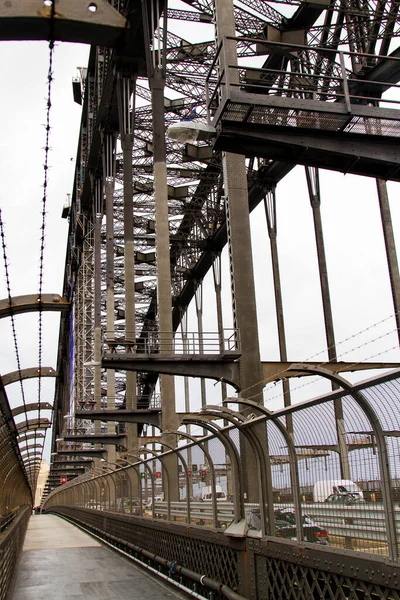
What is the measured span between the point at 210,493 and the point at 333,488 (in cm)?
529

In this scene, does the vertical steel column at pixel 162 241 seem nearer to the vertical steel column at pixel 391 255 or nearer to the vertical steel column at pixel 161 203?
the vertical steel column at pixel 161 203

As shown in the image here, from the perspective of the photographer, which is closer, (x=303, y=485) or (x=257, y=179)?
(x=303, y=485)

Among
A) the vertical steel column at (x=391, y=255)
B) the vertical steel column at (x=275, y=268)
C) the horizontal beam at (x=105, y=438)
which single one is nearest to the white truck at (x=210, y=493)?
the vertical steel column at (x=391, y=255)

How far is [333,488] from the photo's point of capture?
6773 mm

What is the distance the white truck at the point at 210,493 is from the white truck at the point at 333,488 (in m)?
3.90

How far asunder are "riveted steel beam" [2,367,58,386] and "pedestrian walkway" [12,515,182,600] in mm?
6219

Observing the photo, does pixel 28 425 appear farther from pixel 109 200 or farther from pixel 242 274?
pixel 109 200

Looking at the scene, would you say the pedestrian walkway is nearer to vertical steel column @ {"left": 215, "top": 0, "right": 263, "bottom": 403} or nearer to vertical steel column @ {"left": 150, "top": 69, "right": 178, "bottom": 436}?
vertical steel column @ {"left": 215, "top": 0, "right": 263, "bottom": 403}

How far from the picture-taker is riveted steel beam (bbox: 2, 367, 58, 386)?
24.3 metres

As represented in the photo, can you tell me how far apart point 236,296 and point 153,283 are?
39.0 meters

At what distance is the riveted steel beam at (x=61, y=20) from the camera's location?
4.99 metres

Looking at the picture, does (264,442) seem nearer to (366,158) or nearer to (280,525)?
(280,525)

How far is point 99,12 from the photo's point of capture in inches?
201

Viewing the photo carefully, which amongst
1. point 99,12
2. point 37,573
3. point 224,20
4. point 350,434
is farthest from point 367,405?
point 224,20
